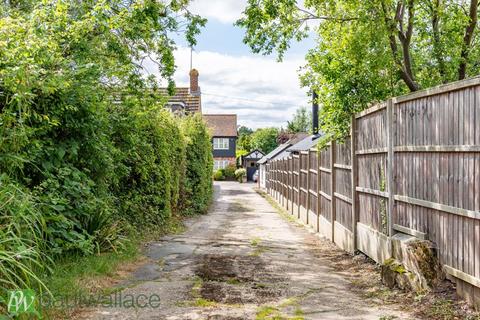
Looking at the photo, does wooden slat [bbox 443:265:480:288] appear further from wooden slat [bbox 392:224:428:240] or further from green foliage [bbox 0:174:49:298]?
green foliage [bbox 0:174:49:298]

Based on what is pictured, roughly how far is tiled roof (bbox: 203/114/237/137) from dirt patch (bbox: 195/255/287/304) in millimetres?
56411

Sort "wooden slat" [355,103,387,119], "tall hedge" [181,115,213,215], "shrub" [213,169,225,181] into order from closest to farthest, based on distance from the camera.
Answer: "wooden slat" [355,103,387,119], "tall hedge" [181,115,213,215], "shrub" [213,169,225,181]

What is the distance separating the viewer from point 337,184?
9695 mm

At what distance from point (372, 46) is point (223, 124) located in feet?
188

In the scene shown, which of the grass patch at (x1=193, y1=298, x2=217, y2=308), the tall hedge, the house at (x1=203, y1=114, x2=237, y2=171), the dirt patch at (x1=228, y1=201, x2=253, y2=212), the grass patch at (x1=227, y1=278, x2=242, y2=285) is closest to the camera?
the grass patch at (x1=193, y1=298, x2=217, y2=308)

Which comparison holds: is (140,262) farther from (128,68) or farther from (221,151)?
(221,151)

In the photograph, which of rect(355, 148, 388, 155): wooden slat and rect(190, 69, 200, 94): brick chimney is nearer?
rect(355, 148, 388, 155): wooden slat

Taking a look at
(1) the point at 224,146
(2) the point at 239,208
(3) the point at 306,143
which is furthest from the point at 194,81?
(1) the point at 224,146

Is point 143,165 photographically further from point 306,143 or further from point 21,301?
point 306,143

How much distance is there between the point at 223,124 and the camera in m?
65.9

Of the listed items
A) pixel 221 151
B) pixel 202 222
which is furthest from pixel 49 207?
pixel 221 151

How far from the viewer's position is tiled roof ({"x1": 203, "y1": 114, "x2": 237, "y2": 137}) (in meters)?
64.2

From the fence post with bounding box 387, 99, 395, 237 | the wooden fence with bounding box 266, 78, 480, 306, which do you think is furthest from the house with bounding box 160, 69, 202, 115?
the fence post with bounding box 387, 99, 395, 237

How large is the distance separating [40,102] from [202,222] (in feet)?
29.2
